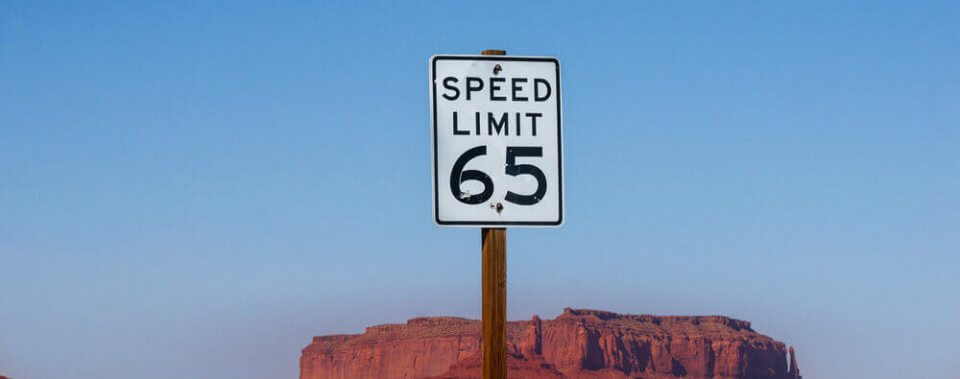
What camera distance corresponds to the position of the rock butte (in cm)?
14888

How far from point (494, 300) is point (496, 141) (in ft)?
2.22

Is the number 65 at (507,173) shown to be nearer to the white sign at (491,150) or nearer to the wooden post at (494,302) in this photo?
the white sign at (491,150)

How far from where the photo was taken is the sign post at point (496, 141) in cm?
509

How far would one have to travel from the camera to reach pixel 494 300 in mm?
5258

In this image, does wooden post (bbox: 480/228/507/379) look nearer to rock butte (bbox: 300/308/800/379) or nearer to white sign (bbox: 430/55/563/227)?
white sign (bbox: 430/55/563/227)

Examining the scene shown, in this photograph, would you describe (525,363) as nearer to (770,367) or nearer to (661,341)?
(661,341)

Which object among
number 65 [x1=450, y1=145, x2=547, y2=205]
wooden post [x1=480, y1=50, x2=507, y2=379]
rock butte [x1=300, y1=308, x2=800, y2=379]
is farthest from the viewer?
rock butte [x1=300, y1=308, x2=800, y2=379]

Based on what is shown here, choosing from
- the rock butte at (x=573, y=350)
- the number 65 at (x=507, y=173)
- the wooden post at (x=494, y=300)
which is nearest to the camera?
the number 65 at (x=507, y=173)

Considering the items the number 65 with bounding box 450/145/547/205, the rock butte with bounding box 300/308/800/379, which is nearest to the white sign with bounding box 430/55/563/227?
the number 65 with bounding box 450/145/547/205

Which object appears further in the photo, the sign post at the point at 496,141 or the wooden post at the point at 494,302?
the wooden post at the point at 494,302

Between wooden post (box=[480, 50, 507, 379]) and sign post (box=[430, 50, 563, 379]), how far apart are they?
3 centimetres

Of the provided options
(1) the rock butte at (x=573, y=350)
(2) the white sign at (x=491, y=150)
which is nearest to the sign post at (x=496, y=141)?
(2) the white sign at (x=491, y=150)

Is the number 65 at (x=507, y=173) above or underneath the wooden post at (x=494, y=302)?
above

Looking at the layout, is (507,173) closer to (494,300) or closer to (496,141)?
(496,141)
